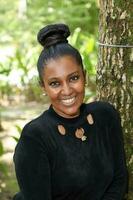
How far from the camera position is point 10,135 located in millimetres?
6656

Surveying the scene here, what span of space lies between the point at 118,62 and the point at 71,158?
0.74 metres

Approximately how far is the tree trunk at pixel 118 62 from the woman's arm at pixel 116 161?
0.33 m

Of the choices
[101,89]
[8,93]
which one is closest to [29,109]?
[8,93]

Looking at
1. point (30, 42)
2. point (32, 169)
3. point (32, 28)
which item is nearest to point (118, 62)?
point (32, 169)

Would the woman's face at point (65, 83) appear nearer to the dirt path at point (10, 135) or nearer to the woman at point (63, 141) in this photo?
the woman at point (63, 141)

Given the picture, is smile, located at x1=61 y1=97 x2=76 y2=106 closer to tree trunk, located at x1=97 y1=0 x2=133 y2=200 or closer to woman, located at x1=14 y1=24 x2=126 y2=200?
woman, located at x1=14 y1=24 x2=126 y2=200

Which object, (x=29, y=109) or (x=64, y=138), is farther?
(x=29, y=109)

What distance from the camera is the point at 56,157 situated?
218 cm

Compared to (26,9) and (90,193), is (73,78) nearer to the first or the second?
(90,193)

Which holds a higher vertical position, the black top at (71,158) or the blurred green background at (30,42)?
the black top at (71,158)

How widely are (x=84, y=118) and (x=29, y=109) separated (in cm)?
613

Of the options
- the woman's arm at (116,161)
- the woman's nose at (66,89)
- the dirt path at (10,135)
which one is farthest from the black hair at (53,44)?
the dirt path at (10,135)

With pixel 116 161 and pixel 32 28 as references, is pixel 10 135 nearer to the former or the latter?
pixel 32 28

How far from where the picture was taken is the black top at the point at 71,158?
2.13m
